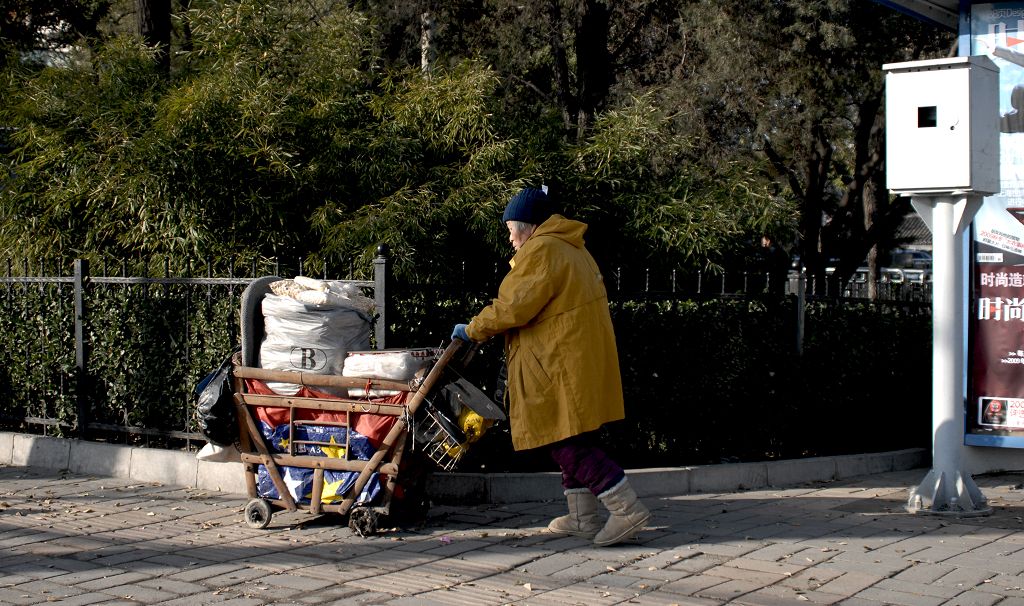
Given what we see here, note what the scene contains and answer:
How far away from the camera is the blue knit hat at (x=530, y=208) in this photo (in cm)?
615

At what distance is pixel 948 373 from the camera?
23.1 feet

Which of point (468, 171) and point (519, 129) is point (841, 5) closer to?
point (519, 129)

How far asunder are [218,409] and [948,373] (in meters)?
4.52

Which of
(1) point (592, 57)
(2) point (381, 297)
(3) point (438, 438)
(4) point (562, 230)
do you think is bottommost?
(3) point (438, 438)

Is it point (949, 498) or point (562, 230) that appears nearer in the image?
point (562, 230)

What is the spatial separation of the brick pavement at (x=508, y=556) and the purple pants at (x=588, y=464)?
1.21 feet

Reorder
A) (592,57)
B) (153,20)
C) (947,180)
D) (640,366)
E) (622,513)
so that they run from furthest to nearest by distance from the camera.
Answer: (592,57) < (153,20) < (640,366) < (947,180) < (622,513)

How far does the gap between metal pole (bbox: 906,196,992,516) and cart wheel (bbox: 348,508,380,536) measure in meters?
3.41

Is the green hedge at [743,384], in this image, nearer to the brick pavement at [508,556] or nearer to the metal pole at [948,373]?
the brick pavement at [508,556]

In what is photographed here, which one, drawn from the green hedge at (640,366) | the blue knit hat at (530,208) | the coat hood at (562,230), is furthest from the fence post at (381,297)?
the coat hood at (562,230)

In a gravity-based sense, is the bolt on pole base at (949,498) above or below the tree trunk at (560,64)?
below

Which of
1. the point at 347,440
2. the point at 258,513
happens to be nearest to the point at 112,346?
the point at 258,513

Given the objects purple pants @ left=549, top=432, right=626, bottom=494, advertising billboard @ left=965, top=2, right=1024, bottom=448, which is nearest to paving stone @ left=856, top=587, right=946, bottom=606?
purple pants @ left=549, top=432, right=626, bottom=494

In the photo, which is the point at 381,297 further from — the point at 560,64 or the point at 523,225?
the point at 560,64
